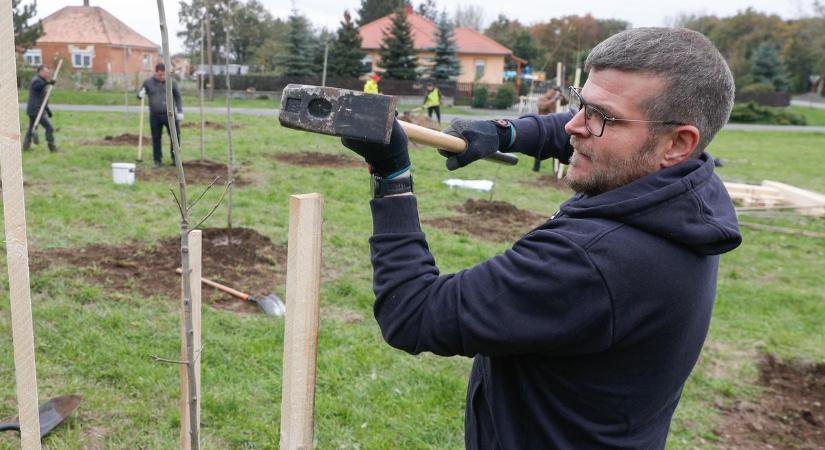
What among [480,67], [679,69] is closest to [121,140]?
[679,69]

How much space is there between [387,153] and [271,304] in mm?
3857

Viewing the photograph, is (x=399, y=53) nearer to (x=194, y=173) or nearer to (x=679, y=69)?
(x=194, y=173)

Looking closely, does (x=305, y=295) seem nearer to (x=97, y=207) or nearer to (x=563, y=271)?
(x=563, y=271)

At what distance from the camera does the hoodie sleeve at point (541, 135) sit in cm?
238

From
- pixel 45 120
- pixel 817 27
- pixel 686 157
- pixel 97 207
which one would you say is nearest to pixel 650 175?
pixel 686 157

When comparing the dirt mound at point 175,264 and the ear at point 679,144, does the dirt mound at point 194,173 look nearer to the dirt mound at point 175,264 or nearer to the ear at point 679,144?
the dirt mound at point 175,264

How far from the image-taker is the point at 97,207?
7.92 metres

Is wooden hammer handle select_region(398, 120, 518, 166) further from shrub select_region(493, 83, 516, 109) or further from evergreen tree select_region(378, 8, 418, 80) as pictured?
evergreen tree select_region(378, 8, 418, 80)

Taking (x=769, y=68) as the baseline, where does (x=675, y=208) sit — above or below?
below

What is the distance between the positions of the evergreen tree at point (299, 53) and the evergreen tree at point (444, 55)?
764 centimetres

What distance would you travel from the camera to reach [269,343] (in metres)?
4.59

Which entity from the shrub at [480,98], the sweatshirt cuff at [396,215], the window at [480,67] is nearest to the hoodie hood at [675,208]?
the sweatshirt cuff at [396,215]

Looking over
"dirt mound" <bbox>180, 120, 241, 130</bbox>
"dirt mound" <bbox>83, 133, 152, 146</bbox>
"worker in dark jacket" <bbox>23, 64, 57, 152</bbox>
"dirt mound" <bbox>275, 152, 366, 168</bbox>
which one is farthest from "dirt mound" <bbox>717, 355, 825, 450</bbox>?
"dirt mound" <bbox>180, 120, 241, 130</bbox>

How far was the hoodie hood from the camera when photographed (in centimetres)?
135
